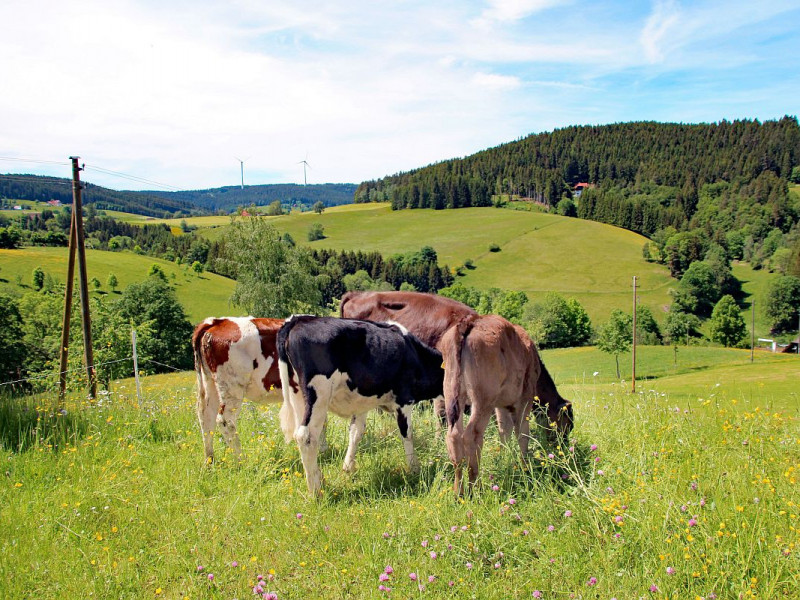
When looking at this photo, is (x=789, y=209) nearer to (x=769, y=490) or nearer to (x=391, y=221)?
(x=391, y=221)

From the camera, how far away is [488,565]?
4.20 m

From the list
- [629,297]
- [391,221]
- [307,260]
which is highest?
[391,221]

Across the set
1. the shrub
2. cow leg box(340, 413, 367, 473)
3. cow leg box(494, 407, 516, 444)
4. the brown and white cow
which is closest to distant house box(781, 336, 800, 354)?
cow leg box(494, 407, 516, 444)

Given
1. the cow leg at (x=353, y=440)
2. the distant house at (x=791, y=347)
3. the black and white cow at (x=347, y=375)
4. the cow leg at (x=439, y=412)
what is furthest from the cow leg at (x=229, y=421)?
the distant house at (x=791, y=347)

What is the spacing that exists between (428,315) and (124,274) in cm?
9582

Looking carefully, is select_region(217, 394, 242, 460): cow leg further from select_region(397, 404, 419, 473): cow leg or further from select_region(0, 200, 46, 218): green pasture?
select_region(0, 200, 46, 218): green pasture

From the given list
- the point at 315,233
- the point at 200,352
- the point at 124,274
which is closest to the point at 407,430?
the point at 200,352

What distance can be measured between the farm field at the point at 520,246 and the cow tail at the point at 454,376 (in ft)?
284

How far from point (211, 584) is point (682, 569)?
3491 mm

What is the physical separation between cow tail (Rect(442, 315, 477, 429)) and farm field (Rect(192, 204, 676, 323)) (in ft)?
284

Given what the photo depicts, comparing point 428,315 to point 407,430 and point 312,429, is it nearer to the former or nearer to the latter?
point 407,430

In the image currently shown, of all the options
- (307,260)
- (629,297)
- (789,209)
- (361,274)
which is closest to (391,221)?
(361,274)

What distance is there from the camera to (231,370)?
7.02 metres

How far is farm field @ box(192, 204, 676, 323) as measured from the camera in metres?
105
